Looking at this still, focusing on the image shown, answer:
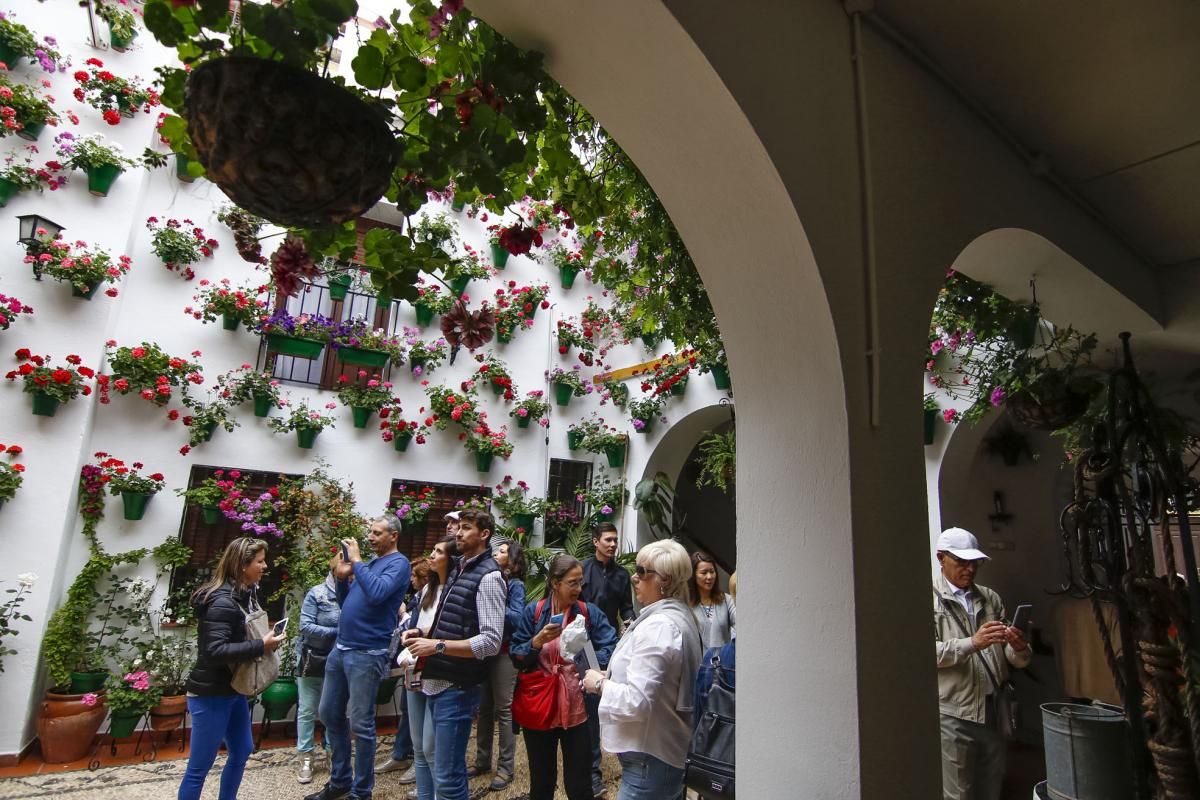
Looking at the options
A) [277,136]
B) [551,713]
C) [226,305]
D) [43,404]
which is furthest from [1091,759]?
[43,404]

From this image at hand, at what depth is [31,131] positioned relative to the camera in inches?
210

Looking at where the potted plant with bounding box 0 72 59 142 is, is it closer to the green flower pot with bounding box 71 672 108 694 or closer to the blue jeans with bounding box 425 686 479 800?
the green flower pot with bounding box 71 672 108 694

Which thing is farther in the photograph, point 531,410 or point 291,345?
point 531,410

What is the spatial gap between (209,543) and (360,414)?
5.55ft

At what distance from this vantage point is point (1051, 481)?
6320 mm

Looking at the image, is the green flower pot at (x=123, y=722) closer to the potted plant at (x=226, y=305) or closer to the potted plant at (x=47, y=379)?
the potted plant at (x=47, y=379)

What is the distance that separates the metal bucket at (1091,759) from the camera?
99.5 inches

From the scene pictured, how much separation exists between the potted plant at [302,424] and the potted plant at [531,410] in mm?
1992

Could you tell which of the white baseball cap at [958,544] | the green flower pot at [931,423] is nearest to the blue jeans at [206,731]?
the white baseball cap at [958,544]

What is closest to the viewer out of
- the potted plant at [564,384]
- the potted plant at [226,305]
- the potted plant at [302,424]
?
the potted plant at [226,305]

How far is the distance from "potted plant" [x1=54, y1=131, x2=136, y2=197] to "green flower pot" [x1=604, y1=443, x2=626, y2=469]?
518 cm

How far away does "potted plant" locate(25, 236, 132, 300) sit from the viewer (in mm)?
5254

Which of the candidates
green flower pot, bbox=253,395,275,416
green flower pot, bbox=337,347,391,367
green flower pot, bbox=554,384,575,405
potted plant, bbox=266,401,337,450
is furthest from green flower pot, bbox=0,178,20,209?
green flower pot, bbox=554,384,575,405

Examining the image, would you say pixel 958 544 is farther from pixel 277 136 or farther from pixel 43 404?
pixel 43 404
